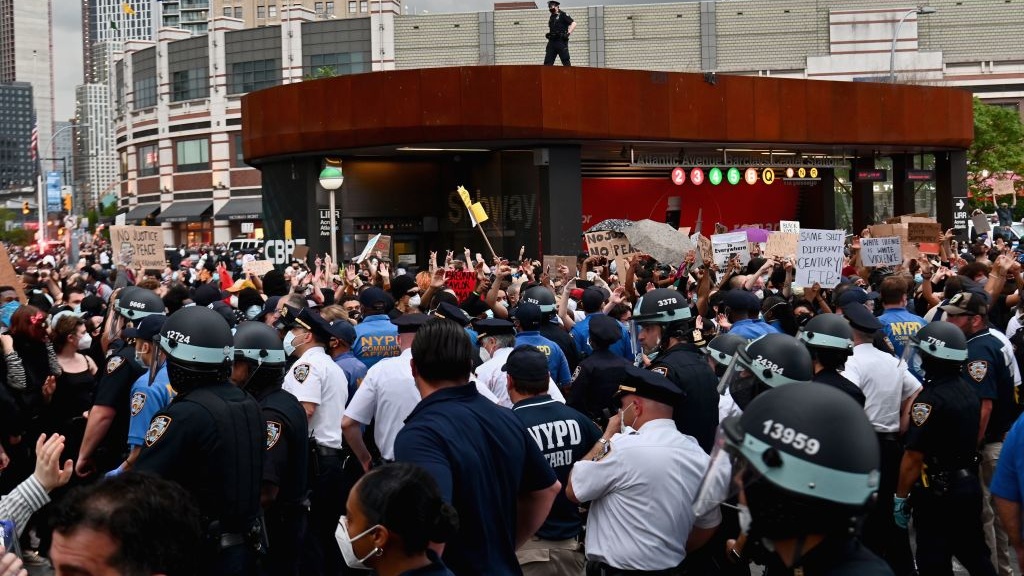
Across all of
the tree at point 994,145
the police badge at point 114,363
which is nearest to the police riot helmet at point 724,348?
the police badge at point 114,363

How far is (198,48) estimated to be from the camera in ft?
255

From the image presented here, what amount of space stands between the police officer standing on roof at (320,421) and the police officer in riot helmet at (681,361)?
215 cm

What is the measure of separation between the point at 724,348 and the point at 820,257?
573cm

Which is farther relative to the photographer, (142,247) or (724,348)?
(142,247)

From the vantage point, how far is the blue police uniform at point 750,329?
864 centimetres

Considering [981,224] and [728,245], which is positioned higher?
[981,224]

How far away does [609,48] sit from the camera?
75125mm

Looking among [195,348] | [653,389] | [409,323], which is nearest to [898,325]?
[409,323]

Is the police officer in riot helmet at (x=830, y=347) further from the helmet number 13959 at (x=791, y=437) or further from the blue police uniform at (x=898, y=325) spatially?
the helmet number 13959 at (x=791, y=437)

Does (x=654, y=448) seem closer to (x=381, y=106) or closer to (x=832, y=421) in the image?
(x=832, y=421)

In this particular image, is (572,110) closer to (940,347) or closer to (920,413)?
(940,347)

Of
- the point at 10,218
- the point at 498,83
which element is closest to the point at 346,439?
the point at 498,83

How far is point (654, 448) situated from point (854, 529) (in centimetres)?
215

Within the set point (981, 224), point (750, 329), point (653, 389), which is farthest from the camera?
point (981, 224)
